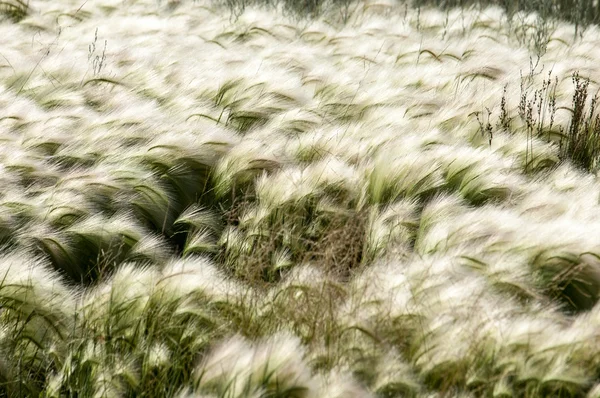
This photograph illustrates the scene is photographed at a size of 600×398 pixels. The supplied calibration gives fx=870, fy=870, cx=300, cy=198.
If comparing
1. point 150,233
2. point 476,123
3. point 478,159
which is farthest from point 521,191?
point 150,233

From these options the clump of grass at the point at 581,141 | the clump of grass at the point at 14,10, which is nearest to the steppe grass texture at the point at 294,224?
the clump of grass at the point at 581,141

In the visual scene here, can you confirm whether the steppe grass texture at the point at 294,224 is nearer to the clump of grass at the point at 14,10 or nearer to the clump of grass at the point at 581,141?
the clump of grass at the point at 581,141

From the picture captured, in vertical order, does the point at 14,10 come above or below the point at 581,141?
below

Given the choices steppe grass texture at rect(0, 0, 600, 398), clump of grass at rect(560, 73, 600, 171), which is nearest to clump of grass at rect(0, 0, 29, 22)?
steppe grass texture at rect(0, 0, 600, 398)

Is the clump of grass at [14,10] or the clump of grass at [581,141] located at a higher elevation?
the clump of grass at [581,141]

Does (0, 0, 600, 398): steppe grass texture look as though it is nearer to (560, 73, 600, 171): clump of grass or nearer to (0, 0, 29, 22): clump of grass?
(560, 73, 600, 171): clump of grass

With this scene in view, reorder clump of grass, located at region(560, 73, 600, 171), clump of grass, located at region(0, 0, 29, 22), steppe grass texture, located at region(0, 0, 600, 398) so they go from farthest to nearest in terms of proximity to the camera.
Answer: clump of grass, located at region(0, 0, 29, 22) < clump of grass, located at region(560, 73, 600, 171) < steppe grass texture, located at region(0, 0, 600, 398)

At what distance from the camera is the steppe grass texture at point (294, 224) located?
2.48 metres

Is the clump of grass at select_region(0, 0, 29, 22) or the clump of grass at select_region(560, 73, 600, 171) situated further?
the clump of grass at select_region(0, 0, 29, 22)

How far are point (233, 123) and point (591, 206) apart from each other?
1922mm

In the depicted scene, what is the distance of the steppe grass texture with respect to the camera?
2.48 m

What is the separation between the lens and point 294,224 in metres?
3.45

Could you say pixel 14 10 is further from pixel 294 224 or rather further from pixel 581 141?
pixel 581 141

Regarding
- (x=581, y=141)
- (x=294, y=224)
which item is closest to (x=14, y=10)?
(x=294, y=224)
